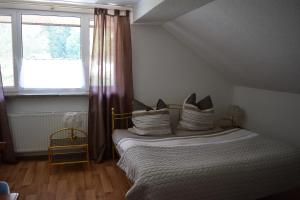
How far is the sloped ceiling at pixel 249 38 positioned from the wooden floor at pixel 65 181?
7.10 feet

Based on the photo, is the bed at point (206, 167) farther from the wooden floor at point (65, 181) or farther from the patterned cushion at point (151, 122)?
the wooden floor at point (65, 181)

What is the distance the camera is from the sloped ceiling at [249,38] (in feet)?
7.12

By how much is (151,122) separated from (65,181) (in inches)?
51.1

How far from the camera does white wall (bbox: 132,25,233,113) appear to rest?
3807mm

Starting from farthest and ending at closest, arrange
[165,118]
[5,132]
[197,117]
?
[197,117] < [165,118] < [5,132]

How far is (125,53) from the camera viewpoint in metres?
3.64

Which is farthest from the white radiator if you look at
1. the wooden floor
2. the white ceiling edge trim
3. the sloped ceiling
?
the sloped ceiling

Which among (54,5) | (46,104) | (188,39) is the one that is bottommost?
(46,104)

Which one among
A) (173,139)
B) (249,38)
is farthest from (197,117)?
(249,38)

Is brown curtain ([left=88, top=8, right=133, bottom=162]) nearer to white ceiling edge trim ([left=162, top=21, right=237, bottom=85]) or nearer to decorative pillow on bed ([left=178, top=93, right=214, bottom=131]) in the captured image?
white ceiling edge trim ([left=162, top=21, right=237, bottom=85])

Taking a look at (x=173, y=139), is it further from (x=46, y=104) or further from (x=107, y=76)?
(x=46, y=104)

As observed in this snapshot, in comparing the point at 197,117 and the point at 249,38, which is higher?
the point at 249,38

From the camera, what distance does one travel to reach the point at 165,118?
3.44 m

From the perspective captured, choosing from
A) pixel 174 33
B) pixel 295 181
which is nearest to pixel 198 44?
pixel 174 33
